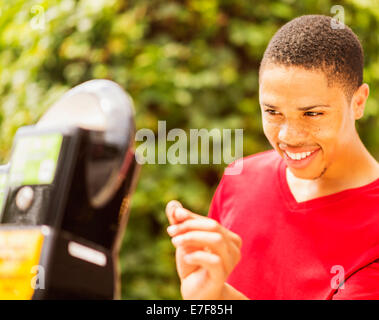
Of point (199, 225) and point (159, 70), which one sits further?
point (159, 70)

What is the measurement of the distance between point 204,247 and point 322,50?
1.49ft

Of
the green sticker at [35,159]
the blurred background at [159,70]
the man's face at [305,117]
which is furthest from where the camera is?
the blurred background at [159,70]

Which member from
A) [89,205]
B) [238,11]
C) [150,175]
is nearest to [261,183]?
[89,205]

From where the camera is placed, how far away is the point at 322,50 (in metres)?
0.95

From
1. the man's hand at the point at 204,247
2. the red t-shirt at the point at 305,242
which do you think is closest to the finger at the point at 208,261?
the man's hand at the point at 204,247

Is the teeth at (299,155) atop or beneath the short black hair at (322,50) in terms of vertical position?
beneath

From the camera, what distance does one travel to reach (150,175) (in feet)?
7.25

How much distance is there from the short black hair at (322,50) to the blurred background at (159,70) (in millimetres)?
1204

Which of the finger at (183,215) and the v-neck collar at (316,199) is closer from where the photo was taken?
the finger at (183,215)

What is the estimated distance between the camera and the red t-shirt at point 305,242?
3.26 feet

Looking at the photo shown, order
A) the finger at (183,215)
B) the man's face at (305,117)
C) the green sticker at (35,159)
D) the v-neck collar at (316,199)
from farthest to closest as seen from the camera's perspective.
A: the v-neck collar at (316,199) < the man's face at (305,117) < the finger at (183,215) < the green sticker at (35,159)

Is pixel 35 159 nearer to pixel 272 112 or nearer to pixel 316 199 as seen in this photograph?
pixel 272 112

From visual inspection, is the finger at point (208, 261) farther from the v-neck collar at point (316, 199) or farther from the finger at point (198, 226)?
the v-neck collar at point (316, 199)

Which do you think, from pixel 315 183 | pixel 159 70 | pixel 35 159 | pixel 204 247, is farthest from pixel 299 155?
pixel 159 70
